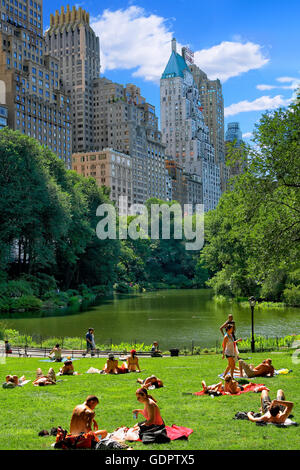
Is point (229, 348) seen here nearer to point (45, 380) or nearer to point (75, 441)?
point (45, 380)

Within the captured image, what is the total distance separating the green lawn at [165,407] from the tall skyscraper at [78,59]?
166485 mm

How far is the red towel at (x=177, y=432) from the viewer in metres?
9.89

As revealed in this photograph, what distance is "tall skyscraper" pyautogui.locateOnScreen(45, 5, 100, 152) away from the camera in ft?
598

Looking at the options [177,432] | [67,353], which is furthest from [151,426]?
[67,353]

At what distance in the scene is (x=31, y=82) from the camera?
433 feet

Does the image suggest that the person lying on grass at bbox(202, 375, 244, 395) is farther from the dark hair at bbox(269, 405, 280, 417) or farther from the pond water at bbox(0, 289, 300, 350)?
the pond water at bbox(0, 289, 300, 350)

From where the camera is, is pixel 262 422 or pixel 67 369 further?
pixel 67 369

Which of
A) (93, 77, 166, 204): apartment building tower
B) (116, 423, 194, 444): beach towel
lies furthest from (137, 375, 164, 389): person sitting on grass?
(93, 77, 166, 204): apartment building tower

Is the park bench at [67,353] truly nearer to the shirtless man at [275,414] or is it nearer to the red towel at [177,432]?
the shirtless man at [275,414]

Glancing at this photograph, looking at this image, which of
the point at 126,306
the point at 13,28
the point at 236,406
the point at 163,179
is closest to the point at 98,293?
the point at 126,306

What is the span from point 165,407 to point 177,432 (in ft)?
7.53

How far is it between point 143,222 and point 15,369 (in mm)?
93707

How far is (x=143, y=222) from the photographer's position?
11244 cm
